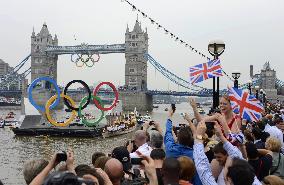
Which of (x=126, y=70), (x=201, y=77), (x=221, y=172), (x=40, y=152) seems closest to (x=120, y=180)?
(x=221, y=172)

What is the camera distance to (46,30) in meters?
118

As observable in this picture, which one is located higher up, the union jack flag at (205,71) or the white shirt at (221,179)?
the union jack flag at (205,71)

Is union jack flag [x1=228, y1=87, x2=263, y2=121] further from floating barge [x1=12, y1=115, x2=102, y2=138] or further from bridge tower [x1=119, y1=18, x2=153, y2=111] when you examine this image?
bridge tower [x1=119, y1=18, x2=153, y2=111]

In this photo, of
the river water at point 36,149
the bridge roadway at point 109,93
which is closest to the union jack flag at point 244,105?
the river water at point 36,149

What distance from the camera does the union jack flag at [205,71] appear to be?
34.5 ft

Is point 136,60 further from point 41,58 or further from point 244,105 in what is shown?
Answer: point 244,105

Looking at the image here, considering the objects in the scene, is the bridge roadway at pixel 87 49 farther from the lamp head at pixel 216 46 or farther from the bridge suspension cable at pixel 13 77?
the lamp head at pixel 216 46

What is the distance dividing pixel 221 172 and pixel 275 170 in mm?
1751

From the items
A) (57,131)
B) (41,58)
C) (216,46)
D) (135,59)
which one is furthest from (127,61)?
(216,46)

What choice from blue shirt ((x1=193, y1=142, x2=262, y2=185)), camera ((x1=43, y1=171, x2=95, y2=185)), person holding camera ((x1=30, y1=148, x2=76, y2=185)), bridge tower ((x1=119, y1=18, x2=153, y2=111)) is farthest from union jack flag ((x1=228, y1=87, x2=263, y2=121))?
bridge tower ((x1=119, y1=18, x2=153, y2=111))

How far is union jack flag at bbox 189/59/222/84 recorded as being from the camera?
10.5 metres

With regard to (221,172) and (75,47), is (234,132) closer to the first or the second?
(221,172)

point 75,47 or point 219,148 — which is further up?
point 75,47

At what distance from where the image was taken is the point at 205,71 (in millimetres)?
10625
